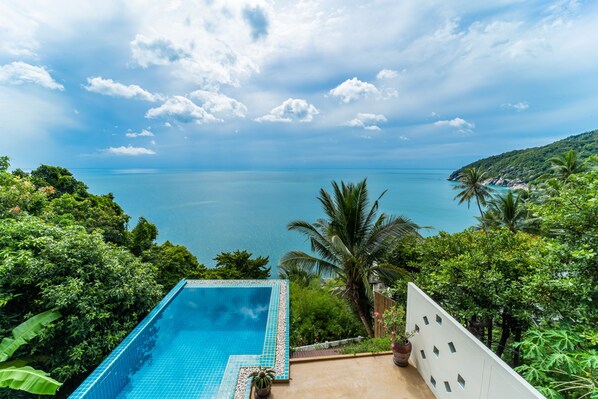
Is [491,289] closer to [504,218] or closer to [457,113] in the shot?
[504,218]

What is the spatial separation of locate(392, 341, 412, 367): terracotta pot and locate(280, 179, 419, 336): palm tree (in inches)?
98.8

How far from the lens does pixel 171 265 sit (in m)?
9.05

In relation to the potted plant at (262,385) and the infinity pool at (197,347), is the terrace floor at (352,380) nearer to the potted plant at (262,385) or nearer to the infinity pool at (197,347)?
the potted plant at (262,385)

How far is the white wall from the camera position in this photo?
7.59ft

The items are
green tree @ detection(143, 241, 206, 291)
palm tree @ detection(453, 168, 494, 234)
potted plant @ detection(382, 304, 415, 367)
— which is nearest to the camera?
potted plant @ detection(382, 304, 415, 367)

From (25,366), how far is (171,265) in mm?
5665

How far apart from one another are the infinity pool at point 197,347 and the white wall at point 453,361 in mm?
2321

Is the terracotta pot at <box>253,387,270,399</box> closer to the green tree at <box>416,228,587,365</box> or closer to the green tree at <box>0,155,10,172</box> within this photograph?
the green tree at <box>416,228,587,365</box>

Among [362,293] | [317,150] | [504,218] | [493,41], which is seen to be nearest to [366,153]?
[317,150]

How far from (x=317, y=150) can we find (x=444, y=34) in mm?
52371

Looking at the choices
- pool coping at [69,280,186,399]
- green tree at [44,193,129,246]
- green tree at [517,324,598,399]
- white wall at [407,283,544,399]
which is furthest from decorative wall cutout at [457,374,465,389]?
green tree at [44,193,129,246]

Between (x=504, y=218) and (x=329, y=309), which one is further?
(x=504, y=218)

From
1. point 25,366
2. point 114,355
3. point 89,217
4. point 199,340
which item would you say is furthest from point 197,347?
point 89,217

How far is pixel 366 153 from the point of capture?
49.7 m
